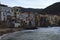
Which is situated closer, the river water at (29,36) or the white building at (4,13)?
the river water at (29,36)

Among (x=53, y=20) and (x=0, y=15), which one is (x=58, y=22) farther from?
(x=0, y=15)

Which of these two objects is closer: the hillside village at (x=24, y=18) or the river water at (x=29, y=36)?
the river water at (x=29, y=36)

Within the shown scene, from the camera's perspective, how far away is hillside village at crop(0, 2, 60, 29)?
3312 inches

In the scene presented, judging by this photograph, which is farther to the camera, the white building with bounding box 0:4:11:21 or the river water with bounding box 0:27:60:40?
the white building with bounding box 0:4:11:21

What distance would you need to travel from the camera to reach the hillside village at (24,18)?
84.1 meters

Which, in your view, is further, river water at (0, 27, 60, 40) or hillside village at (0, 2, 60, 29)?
hillside village at (0, 2, 60, 29)

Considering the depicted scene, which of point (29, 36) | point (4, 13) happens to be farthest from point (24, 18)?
point (29, 36)

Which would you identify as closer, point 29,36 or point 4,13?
point 29,36

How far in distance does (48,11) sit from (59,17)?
2458cm

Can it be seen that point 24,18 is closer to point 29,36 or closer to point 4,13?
point 4,13

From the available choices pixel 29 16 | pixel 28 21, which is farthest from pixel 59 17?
pixel 28 21

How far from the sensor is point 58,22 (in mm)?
152750

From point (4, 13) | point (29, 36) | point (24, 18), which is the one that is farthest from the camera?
point (24, 18)

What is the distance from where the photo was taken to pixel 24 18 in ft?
363
